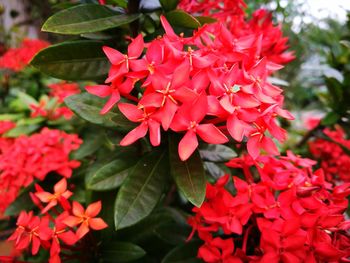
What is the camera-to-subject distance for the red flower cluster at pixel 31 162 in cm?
88

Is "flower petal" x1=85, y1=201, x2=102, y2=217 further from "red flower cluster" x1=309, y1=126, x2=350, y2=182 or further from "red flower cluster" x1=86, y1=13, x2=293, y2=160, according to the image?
"red flower cluster" x1=309, y1=126, x2=350, y2=182

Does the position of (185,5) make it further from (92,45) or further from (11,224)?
(11,224)

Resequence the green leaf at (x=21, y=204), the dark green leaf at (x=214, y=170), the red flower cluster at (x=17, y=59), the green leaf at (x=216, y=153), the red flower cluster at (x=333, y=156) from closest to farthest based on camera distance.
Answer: the green leaf at (x=216, y=153) < the dark green leaf at (x=214, y=170) < the green leaf at (x=21, y=204) < the red flower cluster at (x=333, y=156) < the red flower cluster at (x=17, y=59)

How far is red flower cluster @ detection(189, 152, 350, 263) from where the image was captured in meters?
0.57

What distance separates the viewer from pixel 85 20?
2.14ft

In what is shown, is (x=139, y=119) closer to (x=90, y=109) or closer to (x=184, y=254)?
(x=90, y=109)

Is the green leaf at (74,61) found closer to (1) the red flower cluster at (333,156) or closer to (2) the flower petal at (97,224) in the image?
(2) the flower petal at (97,224)

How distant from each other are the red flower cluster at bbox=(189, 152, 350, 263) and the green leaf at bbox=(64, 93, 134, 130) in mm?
259

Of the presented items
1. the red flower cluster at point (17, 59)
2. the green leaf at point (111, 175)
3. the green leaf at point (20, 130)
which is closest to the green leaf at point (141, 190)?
the green leaf at point (111, 175)

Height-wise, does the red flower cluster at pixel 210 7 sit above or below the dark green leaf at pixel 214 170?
above

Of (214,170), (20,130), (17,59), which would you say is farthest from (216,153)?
(17,59)

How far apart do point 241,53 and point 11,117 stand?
105 cm

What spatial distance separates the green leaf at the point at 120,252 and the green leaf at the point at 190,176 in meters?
0.26

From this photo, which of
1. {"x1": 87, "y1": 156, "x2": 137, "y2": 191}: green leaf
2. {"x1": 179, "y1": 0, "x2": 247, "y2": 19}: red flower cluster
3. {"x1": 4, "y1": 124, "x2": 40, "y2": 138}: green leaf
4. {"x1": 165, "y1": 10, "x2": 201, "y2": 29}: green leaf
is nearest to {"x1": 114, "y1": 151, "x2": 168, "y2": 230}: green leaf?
{"x1": 87, "y1": 156, "x2": 137, "y2": 191}: green leaf
